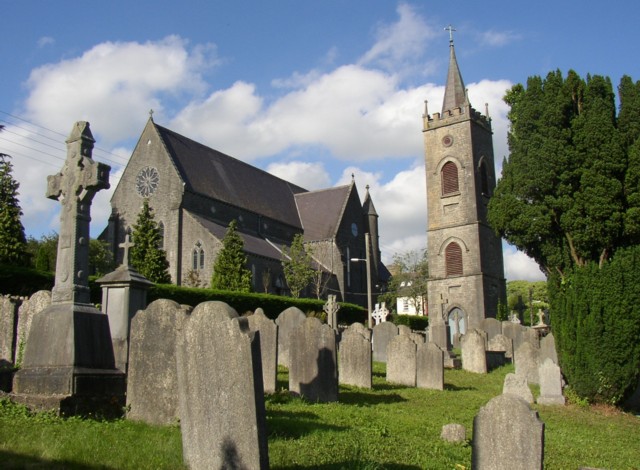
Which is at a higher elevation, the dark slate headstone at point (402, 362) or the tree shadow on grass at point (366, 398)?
the dark slate headstone at point (402, 362)

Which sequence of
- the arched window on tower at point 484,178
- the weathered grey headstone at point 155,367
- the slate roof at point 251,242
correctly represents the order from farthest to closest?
the arched window on tower at point 484,178 < the slate roof at point 251,242 < the weathered grey headstone at point 155,367

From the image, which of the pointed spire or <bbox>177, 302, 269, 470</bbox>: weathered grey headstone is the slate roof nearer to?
the pointed spire

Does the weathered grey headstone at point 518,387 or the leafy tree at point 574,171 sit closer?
the weathered grey headstone at point 518,387

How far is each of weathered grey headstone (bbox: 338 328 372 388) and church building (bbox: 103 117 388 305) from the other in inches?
954

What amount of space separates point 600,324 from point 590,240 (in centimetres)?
291

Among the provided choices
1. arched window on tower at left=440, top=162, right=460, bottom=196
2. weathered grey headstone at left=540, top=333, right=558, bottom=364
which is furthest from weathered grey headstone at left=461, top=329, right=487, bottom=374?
arched window on tower at left=440, top=162, right=460, bottom=196

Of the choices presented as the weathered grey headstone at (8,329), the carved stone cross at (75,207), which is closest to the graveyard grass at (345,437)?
the carved stone cross at (75,207)

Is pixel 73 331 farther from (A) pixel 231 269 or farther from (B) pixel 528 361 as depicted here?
(A) pixel 231 269

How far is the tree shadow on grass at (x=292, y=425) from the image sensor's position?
673 cm

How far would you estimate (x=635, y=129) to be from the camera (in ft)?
49.9

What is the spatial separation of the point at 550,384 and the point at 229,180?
111 ft

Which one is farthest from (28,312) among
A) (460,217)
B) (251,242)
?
(460,217)

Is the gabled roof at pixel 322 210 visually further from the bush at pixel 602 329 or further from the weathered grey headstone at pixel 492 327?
the bush at pixel 602 329

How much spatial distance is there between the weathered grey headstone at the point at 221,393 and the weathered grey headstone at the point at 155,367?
135cm
